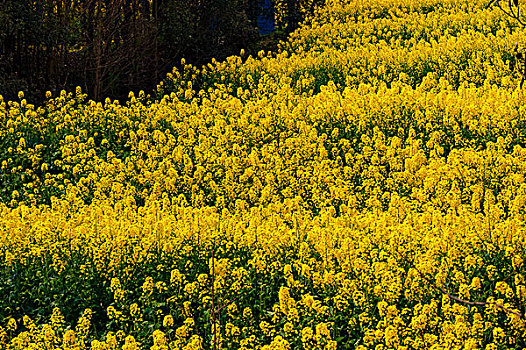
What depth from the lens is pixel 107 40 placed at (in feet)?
43.6

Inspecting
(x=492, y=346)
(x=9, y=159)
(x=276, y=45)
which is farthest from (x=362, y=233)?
(x=276, y=45)

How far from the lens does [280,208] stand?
834 centimetres

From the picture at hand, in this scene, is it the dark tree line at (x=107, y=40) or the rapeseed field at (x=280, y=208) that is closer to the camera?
the rapeseed field at (x=280, y=208)

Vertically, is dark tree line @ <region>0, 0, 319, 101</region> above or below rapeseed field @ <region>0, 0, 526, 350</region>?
above

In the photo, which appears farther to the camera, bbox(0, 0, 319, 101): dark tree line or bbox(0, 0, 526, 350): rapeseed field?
bbox(0, 0, 319, 101): dark tree line

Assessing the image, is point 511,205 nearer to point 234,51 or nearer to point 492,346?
point 492,346

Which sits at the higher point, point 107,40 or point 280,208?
point 107,40

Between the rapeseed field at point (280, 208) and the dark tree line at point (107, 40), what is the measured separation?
0.49 m

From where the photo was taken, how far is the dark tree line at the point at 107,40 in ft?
41.8

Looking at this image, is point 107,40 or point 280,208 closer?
point 280,208

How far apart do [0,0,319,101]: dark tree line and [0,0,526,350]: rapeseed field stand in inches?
19.3

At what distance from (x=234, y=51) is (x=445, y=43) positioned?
4.22 meters

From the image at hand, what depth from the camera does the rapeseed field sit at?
18.6 feet

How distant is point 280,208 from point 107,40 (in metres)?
6.27
